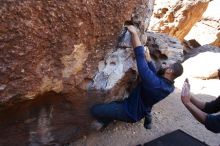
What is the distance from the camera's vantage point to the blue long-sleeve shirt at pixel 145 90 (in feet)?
12.1

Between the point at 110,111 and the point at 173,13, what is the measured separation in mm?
6134

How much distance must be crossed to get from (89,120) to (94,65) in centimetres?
79

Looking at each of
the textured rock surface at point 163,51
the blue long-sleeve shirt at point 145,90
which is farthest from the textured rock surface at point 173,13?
the blue long-sleeve shirt at point 145,90

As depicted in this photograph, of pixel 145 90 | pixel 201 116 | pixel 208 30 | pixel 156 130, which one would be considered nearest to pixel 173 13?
pixel 208 30

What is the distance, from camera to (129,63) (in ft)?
13.8

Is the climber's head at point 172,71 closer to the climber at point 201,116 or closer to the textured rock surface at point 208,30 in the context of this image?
the climber at point 201,116

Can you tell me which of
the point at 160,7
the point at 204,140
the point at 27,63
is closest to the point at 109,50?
the point at 27,63

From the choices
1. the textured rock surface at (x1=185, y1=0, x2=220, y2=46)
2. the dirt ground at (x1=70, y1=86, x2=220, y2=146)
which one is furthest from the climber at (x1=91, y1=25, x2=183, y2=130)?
the textured rock surface at (x1=185, y1=0, x2=220, y2=46)

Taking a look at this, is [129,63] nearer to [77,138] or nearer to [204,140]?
[77,138]

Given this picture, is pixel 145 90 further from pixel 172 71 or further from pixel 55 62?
pixel 55 62

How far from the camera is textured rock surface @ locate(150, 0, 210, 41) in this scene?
932cm

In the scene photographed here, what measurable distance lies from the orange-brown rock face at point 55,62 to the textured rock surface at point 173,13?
16.9 feet

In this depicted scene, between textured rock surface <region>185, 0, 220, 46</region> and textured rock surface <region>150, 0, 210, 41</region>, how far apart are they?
2.19 m

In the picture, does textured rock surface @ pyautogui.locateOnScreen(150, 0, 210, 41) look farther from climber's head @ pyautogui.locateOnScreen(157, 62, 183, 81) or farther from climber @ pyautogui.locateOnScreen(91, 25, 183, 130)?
climber's head @ pyautogui.locateOnScreen(157, 62, 183, 81)
